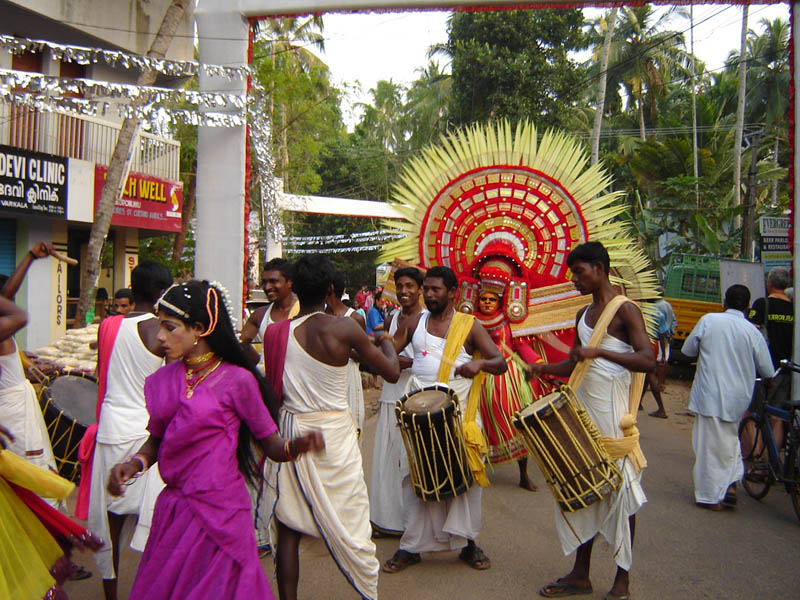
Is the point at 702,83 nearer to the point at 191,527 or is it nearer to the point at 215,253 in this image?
the point at 215,253

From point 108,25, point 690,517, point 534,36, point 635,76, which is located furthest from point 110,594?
point 635,76

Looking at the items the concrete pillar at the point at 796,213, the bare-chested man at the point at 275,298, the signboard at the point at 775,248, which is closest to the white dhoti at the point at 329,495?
the bare-chested man at the point at 275,298

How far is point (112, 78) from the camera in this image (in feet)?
58.0

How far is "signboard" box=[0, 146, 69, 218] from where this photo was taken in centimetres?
1358

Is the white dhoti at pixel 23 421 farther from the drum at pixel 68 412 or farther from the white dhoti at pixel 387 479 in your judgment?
the white dhoti at pixel 387 479

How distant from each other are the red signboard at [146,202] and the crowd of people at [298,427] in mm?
11862

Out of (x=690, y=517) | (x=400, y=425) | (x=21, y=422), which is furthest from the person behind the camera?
(x=690, y=517)

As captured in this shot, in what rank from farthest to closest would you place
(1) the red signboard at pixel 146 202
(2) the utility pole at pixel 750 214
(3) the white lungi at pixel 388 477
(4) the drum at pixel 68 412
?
1. (2) the utility pole at pixel 750 214
2. (1) the red signboard at pixel 146 202
3. (4) the drum at pixel 68 412
4. (3) the white lungi at pixel 388 477

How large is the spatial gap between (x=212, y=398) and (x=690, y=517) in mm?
4699

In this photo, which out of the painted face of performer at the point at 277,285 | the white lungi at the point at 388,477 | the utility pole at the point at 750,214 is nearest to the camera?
the white lungi at the point at 388,477

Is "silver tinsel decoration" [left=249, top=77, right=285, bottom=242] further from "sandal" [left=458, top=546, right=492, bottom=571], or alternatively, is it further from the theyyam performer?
"sandal" [left=458, top=546, right=492, bottom=571]

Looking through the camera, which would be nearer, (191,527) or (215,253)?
(191,527)

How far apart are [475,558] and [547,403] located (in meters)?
1.27

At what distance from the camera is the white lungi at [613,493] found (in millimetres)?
4328
